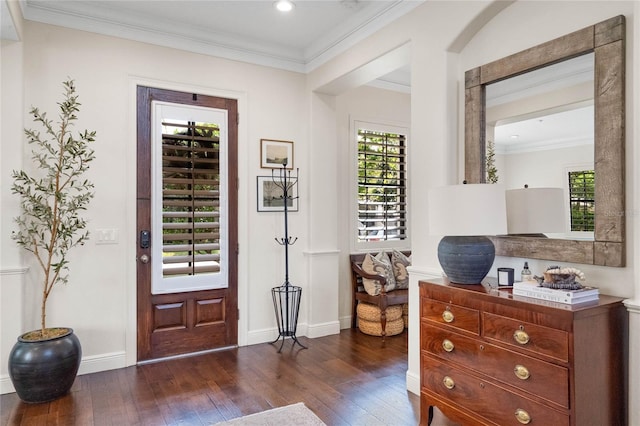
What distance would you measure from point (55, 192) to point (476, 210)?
3016 millimetres

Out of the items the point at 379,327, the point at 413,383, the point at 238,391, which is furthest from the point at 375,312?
the point at 238,391

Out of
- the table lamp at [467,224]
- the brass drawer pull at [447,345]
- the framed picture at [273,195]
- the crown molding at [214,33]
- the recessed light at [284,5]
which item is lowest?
the brass drawer pull at [447,345]

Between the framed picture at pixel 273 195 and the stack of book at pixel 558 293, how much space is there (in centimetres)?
273

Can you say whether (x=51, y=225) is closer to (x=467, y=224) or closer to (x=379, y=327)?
(x=467, y=224)

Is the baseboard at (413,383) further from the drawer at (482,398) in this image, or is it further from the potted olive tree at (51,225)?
the potted olive tree at (51,225)

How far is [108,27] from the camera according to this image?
3461 millimetres

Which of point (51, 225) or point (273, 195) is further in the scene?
point (273, 195)

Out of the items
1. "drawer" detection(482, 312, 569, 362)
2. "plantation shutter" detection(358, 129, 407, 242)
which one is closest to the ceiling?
"plantation shutter" detection(358, 129, 407, 242)

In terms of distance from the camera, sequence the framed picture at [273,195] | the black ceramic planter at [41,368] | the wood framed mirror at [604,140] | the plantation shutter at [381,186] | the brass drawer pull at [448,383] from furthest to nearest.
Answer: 1. the plantation shutter at [381,186]
2. the framed picture at [273,195]
3. the black ceramic planter at [41,368]
4. the brass drawer pull at [448,383]
5. the wood framed mirror at [604,140]

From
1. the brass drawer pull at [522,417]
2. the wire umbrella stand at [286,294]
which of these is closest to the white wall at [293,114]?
the wire umbrella stand at [286,294]

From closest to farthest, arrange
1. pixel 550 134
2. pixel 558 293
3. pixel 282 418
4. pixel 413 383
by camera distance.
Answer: pixel 558 293 → pixel 550 134 → pixel 282 418 → pixel 413 383

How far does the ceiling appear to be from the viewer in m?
3.26

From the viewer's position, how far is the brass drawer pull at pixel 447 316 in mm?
2234

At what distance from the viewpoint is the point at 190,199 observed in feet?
12.4
